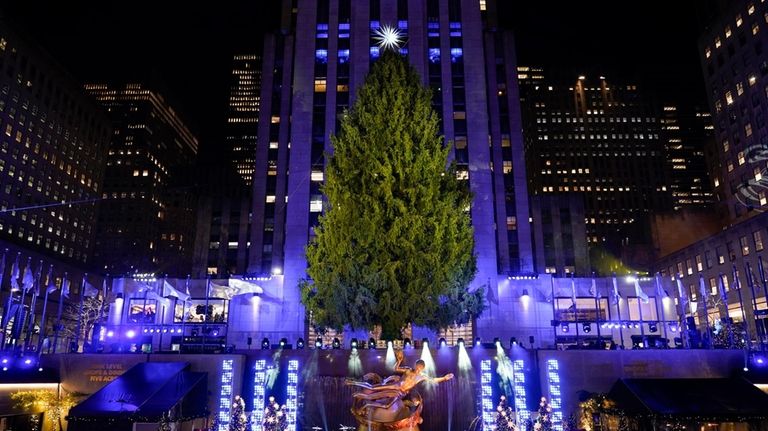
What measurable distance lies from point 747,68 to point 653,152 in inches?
2832

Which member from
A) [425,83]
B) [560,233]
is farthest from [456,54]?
[560,233]

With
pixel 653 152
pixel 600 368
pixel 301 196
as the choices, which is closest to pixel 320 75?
pixel 301 196

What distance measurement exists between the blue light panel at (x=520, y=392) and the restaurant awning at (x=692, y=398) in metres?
3.79

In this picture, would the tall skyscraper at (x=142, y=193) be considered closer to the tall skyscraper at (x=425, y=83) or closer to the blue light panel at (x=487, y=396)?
the tall skyscraper at (x=425, y=83)

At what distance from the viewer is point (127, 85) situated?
589ft

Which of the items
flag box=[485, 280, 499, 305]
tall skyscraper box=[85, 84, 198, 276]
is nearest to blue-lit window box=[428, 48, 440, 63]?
flag box=[485, 280, 499, 305]

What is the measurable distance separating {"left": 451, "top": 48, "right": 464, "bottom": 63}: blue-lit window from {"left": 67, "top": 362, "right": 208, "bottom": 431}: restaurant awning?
38.9m

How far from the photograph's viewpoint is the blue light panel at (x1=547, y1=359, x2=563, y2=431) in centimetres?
2456

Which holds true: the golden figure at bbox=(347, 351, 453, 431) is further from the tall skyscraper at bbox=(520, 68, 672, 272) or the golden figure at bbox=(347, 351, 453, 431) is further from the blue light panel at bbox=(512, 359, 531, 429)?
the tall skyscraper at bbox=(520, 68, 672, 272)

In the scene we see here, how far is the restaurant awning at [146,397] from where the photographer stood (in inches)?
826

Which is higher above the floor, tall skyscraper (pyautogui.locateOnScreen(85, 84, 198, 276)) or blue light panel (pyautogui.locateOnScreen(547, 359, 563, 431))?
tall skyscraper (pyautogui.locateOnScreen(85, 84, 198, 276))

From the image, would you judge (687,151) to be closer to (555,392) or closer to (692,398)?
(555,392)

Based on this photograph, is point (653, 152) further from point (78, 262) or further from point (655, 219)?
point (78, 262)

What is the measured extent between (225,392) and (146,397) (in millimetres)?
3959
